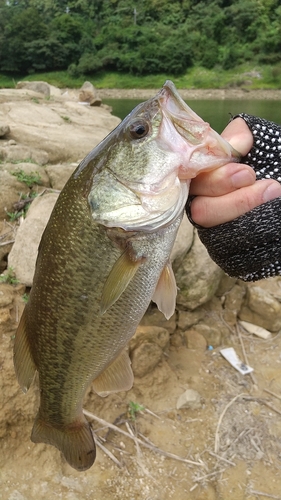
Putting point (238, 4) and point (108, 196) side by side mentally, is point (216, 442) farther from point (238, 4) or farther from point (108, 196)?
point (238, 4)

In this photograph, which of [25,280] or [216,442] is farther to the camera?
[25,280]

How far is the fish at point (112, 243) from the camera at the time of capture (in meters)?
1.73

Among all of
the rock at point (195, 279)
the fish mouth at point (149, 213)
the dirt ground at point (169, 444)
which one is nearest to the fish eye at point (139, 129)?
the fish mouth at point (149, 213)

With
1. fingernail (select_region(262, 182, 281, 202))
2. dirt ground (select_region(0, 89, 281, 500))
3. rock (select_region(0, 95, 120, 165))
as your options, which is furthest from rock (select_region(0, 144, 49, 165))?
fingernail (select_region(262, 182, 281, 202))

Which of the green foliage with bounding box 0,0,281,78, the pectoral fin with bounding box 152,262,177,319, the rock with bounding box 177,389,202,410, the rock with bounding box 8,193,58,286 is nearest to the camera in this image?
the pectoral fin with bounding box 152,262,177,319

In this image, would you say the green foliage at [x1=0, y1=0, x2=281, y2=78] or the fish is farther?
the green foliage at [x1=0, y1=0, x2=281, y2=78]

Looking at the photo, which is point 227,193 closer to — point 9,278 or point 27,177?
point 9,278

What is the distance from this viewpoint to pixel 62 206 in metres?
1.96

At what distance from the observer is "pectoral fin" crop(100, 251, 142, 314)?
1.81m

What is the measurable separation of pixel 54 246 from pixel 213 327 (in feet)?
11.8

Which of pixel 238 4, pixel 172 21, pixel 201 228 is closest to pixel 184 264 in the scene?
pixel 201 228

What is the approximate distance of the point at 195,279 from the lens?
16.4ft

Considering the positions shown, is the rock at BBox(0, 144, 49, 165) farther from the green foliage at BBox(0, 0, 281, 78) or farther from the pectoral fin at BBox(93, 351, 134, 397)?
the green foliage at BBox(0, 0, 281, 78)

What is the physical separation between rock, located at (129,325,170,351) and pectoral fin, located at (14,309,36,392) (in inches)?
84.3
